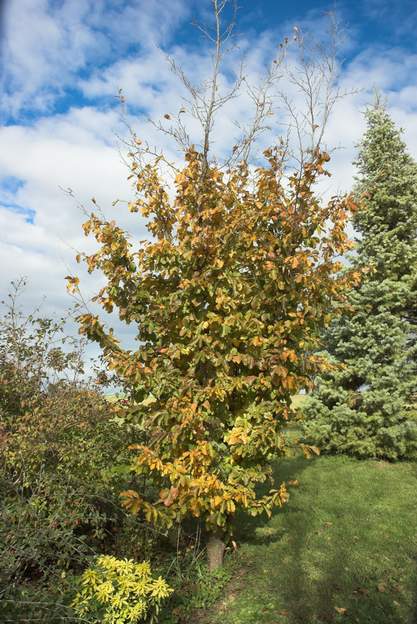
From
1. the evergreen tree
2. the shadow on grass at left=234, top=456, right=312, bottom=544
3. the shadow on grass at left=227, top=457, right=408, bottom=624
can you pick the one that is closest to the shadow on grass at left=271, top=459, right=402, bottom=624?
the shadow on grass at left=227, top=457, right=408, bottom=624

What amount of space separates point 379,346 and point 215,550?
6.10 m

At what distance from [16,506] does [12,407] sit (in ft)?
7.23

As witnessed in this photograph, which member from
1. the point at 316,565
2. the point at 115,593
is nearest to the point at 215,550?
the point at 316,565

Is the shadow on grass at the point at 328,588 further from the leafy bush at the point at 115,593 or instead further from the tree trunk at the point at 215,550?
the leafy bush at the point at 115,593

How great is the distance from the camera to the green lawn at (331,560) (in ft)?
14.6

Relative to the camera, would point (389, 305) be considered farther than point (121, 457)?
Yes

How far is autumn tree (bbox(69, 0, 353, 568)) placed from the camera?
4574 mm

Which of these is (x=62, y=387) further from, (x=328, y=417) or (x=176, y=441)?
(x=328, y=417)

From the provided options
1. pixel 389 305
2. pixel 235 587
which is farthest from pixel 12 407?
pixel 389 305

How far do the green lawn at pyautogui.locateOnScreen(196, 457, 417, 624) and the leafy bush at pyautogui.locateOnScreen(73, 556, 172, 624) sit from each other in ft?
3.67

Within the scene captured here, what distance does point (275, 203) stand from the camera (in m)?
5.04

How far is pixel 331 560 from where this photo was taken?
541 centimetres

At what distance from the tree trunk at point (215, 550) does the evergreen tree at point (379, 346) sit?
470cm

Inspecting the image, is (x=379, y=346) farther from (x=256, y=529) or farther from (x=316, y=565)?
(x=316, y=565)
